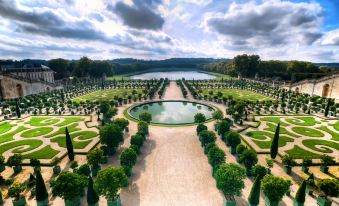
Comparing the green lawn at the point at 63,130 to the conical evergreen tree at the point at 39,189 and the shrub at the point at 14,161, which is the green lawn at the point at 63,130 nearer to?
the shrub at the point at 14,161

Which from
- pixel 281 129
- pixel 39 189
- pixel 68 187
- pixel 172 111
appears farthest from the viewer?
pixel 172 111

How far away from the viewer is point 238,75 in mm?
130250

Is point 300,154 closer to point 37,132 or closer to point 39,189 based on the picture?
point 39,189

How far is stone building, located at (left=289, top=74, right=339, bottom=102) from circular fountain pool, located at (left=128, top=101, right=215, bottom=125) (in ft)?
165

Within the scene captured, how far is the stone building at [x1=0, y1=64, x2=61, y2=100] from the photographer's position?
76312mm

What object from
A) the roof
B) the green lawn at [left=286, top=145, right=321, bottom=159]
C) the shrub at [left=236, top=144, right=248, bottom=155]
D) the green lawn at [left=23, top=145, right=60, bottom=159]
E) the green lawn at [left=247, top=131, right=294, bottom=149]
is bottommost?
the green lawn at [left=23, top=145, right=60, bottom=159]

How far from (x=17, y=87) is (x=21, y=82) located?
2469 millimetres

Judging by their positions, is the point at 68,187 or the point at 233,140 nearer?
the point at 68,187

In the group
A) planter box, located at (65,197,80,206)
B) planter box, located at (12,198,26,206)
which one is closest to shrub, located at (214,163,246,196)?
planter box, located at (65,197,80,206)

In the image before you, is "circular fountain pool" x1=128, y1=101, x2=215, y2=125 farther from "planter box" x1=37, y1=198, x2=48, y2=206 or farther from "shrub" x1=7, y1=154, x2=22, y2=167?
"planter box" x1=37, y1=198, x2=48, y2=206

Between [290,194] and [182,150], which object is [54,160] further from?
[290,194]

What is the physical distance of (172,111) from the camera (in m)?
55.3

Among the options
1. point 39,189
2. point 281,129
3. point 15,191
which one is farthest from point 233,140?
point 15,191

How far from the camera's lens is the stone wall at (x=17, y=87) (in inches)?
2997
